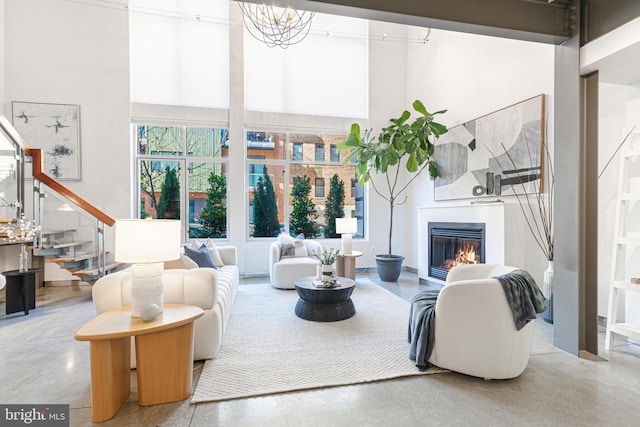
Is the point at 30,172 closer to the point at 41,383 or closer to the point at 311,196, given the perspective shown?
the point at 41,383

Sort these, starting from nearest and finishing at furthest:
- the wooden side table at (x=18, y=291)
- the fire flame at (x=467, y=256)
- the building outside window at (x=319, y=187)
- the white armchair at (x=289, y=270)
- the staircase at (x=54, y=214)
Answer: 1. the wooden side table at (x=18, y=291)
2. the staircase at (x=54, y=214)
3. the fire flame at (x=467, y=256)
4. the white armchair at (x=289, y=270)
5. the building outside window at (x=319, y=187)

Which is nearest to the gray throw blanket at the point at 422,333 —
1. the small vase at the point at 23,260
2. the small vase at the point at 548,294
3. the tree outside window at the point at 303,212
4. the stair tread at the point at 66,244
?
the small vase at the point at 548,294

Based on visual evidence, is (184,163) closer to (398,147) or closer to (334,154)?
(334,154)

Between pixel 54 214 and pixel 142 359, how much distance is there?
4006 mm

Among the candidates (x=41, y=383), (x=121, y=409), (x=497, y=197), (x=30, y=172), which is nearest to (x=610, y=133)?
(x=497, y=197)

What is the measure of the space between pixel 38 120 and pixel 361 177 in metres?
5.73

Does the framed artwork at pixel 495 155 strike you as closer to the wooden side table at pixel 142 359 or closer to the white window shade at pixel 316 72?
the white window shade at pixel 316 72

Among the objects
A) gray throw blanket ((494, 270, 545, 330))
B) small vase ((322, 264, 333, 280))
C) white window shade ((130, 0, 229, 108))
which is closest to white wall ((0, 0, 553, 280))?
white window shade ((130, 0, 229, 108))

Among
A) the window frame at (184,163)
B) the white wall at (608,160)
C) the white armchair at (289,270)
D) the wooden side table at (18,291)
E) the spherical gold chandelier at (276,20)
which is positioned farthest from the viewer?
the window frame at (184,163)

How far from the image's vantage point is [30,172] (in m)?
4.75

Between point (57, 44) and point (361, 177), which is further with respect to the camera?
point (361, 177)

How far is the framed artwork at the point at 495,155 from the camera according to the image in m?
4.10

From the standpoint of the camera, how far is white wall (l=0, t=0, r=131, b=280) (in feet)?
17.8

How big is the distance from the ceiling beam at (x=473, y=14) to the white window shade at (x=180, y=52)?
4.19 meters
